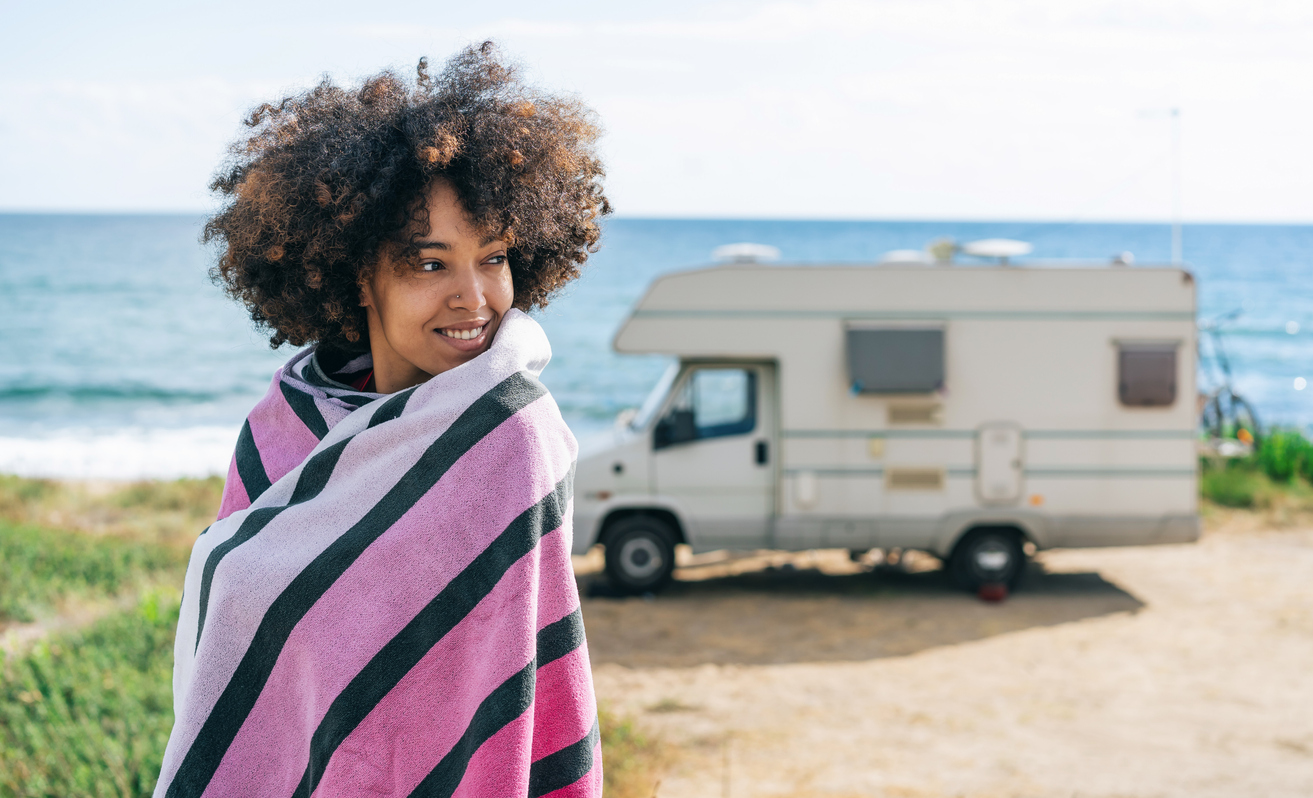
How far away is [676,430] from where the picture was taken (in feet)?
26.4

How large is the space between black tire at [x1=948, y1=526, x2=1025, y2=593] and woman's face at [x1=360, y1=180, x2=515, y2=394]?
7330 millimetres

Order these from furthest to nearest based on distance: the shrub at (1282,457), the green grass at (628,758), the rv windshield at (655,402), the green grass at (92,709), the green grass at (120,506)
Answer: the shrub at (1282,457) < the green grass at (120,506) < the rv windshield at (655,402) < the green grass at (628,758) < the green grass at (92,709)

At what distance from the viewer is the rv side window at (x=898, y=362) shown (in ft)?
25.9

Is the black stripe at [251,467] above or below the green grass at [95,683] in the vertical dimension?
above

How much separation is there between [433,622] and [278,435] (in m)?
0.46

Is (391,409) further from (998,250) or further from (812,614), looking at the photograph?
(998,250)

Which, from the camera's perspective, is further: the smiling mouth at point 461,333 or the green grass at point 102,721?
the green grass at point 102,721

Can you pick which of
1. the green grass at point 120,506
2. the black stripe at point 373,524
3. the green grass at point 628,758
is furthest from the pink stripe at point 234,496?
the green grass at point 120,506

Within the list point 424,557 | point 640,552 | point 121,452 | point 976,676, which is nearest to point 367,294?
point 424,557

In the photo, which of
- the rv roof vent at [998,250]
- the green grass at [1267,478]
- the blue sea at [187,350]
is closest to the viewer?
the rv roof vent at [998,250]

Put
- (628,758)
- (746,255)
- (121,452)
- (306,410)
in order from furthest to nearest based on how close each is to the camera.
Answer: (121,452), (746,255), (628,758), (306,410)

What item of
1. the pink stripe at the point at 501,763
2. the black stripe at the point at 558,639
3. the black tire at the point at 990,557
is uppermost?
the black stripe at the point at 558,639

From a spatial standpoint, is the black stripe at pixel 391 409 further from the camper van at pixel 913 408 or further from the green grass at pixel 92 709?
the camper van at pixel 913 408

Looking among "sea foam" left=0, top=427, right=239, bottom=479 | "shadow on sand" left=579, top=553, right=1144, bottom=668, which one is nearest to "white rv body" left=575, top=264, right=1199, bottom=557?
"shadow on sand" left=579, top=553, right=1144, bottom=668
